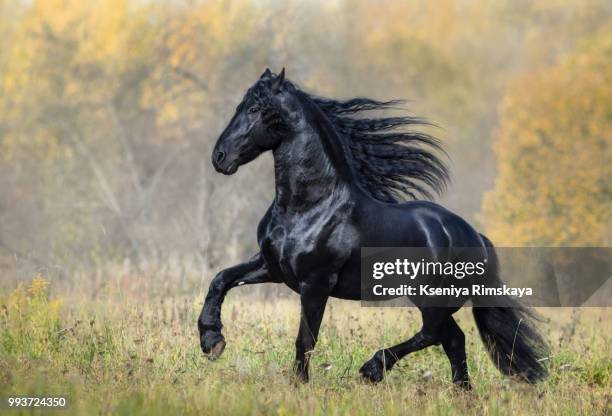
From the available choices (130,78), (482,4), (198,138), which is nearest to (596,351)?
(198,138)

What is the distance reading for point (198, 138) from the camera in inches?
867

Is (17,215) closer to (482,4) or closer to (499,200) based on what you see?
(499,200)

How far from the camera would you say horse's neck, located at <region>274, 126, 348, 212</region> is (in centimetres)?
639

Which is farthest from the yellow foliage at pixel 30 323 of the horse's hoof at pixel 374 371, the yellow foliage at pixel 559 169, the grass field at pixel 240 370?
the yellow foliage at pixel 559 169

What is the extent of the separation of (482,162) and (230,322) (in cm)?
3071

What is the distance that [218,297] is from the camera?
649cm

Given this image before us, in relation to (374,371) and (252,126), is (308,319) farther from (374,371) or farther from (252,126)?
(252,126)

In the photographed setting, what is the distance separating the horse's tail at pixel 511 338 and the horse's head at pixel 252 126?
204 centimetres

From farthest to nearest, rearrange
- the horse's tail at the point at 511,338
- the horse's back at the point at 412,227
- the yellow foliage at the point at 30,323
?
the yellow foliage at the point at 30,323, the horse's tail at the point at 511,338, the horse's back at the point at 412,227

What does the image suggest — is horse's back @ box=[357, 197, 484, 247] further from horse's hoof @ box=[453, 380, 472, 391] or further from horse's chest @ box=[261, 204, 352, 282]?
horse's hoof @ box=[453, 380, 472, 391]

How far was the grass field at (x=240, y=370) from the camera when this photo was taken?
17.4 ft

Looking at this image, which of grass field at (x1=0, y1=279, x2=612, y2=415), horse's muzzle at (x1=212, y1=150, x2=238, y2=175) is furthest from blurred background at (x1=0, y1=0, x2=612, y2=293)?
horse's muzzle at (x1=212, y1=150, x2=238, y2=175)

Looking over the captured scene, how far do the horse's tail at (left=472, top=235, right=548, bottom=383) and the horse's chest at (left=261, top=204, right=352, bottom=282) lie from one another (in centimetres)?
132

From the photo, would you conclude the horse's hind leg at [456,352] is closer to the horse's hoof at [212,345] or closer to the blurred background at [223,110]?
the horse's hoof at [212,345]
